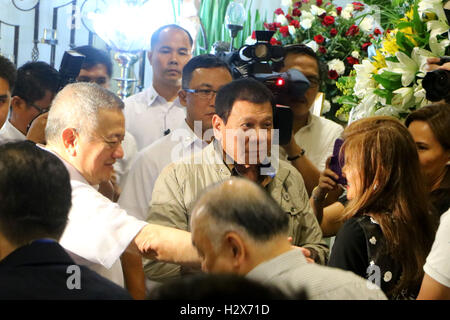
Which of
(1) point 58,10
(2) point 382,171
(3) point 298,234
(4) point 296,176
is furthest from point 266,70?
(1) point 58,10

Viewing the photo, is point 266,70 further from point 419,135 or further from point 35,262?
point 35,262

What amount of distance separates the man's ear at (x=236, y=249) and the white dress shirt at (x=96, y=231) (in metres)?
0.52

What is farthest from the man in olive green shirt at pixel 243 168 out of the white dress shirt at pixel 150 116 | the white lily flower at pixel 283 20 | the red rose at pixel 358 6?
the red rose at pixel 358 6

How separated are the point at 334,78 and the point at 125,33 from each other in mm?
1105

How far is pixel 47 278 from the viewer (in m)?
1.33

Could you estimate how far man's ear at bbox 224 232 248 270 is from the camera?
4.54 ft

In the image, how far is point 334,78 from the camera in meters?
3.51

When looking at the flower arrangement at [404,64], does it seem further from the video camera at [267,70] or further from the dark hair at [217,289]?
the dark hair at [217,289]

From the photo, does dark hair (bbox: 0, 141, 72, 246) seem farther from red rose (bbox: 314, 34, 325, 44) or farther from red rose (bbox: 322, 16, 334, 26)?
red rose (bbox: 322, 16, 334, 26)

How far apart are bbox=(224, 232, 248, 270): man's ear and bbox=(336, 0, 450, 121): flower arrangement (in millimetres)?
1247

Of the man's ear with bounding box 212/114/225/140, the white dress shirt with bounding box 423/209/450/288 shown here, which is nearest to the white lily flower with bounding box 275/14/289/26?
the man's ear with bounding box 212/114/225/140

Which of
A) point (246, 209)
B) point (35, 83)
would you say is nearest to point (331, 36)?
point (35, 83)

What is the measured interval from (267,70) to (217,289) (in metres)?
→ 2.05
